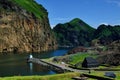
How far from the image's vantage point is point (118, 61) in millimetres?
148125

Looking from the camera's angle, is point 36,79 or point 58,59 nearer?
point 36,79

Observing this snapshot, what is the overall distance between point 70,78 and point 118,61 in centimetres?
6316

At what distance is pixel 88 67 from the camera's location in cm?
14712

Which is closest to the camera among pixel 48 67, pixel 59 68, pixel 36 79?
pixel 36 79

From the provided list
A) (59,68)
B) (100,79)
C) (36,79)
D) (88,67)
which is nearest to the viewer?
(36,79)

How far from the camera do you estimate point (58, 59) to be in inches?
7736

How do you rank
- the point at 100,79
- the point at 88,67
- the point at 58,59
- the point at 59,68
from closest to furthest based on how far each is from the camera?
the point at 100,79 < the point at 88,67 < the point at 59,68 < the point at 58,59

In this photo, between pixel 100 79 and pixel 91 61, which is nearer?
A: pixel 100 79

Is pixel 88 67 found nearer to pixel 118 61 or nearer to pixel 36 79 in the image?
pixel 118 61

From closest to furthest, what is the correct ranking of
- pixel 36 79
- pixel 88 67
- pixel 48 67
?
pixel 36 79 → pixel 88 67 → pixel 48 67

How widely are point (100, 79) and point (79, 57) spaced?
93.0 meters

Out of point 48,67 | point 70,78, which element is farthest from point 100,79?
point 48,67

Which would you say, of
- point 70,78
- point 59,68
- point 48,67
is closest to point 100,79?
point 70,78

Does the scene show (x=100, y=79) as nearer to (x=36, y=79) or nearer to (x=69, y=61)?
(x=36, y=79)
